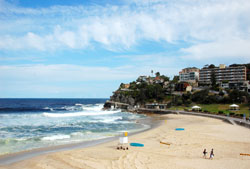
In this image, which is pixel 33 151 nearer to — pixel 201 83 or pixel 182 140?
pixel 182 140

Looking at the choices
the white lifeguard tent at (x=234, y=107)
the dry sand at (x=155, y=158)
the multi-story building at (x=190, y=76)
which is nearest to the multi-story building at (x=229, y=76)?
the multi-story building at (x=190, y=76)

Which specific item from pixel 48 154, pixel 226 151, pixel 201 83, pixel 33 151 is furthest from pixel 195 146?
pixel 201 83

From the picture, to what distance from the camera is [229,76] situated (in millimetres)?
105812

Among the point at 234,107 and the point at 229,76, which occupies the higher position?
the point at 229,76

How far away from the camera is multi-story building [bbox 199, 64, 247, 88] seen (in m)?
99.2

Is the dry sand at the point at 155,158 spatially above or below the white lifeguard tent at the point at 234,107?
below

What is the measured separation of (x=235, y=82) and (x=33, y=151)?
95494mm

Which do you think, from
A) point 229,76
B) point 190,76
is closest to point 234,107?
point 229,76

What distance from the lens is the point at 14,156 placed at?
62.3ft

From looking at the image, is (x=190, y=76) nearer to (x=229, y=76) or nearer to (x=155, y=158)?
(x=229, y=76)

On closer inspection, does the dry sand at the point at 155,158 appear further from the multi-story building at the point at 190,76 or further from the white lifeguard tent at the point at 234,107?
the multi-story building at the point at 190,76

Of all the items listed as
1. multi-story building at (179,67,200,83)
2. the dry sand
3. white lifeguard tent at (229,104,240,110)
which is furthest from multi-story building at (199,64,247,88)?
the dry sand

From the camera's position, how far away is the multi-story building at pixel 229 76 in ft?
326

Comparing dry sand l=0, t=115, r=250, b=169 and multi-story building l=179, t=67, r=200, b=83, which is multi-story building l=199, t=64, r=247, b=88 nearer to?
multi-story building l=179, t=67, r=200, b=83
